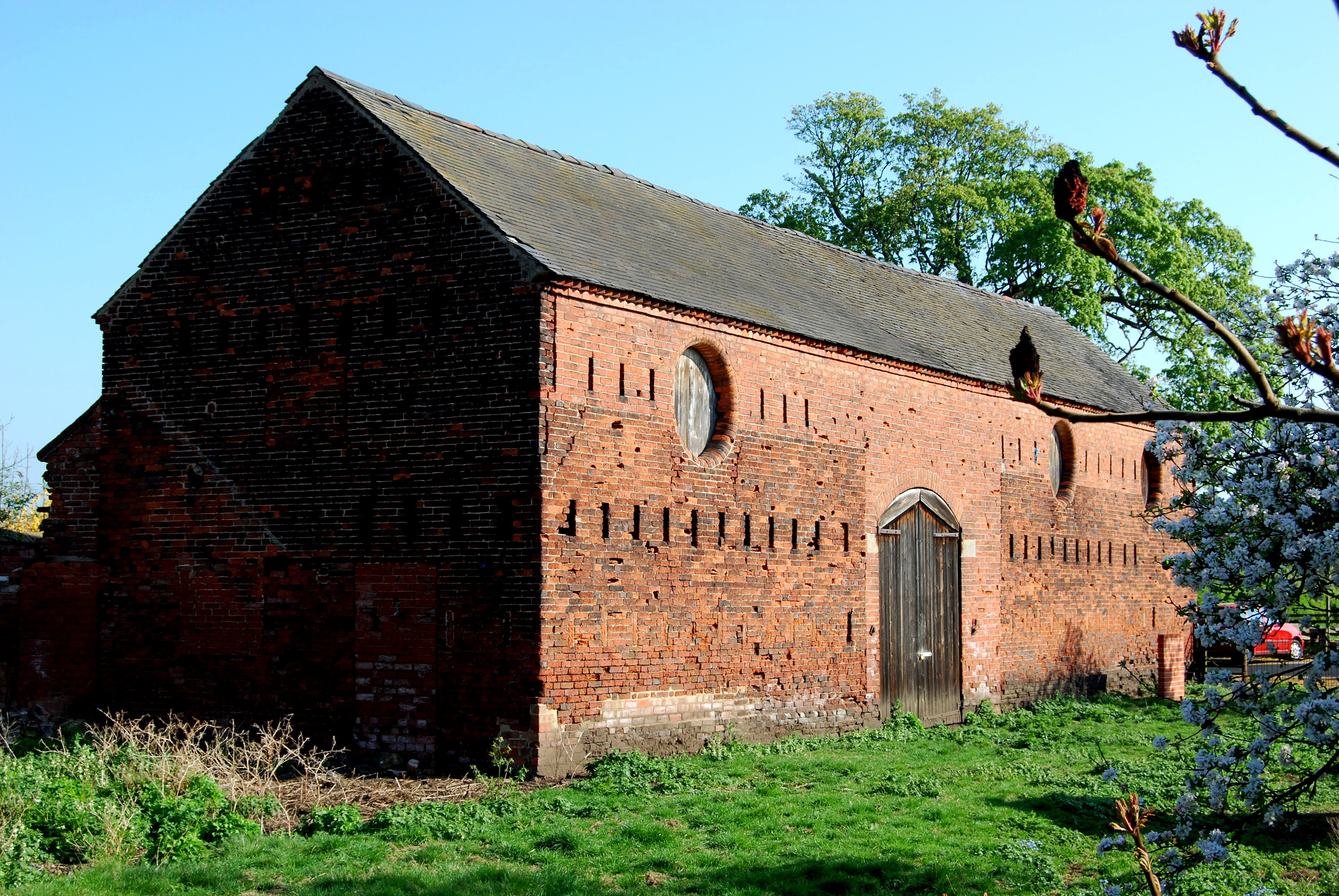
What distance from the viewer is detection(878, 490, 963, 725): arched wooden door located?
58.0 feet

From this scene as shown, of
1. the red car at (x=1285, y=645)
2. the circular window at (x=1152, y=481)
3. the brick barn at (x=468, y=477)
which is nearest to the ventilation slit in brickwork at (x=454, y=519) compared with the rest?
the brick barn at (x=468, y=477)

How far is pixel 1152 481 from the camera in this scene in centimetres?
2555

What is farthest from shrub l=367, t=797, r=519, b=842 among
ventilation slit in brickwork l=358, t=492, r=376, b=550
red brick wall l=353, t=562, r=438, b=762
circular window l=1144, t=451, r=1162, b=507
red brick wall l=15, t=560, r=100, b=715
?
circular window l=1144, t=451, r=1162, b=507

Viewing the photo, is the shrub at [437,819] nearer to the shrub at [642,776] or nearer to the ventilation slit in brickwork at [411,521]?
the shrub at [642,776]

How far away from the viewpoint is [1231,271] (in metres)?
33.0

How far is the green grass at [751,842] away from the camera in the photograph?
30.0 ft

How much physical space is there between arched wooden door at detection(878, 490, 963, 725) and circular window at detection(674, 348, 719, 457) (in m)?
3.73

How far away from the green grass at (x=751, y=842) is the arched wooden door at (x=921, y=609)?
3425 millimetres

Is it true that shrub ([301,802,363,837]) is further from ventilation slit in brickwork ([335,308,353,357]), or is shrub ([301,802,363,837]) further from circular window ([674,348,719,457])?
circular window ([674,348,719,457])

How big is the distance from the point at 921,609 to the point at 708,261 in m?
6.06

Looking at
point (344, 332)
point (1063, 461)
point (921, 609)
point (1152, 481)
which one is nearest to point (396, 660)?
point (344, 332)

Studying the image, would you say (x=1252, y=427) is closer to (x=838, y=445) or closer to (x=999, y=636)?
(x=838, y=445)

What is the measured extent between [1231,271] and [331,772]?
29.0 m

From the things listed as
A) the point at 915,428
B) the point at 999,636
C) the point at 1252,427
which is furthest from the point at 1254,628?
the point at 999,636
